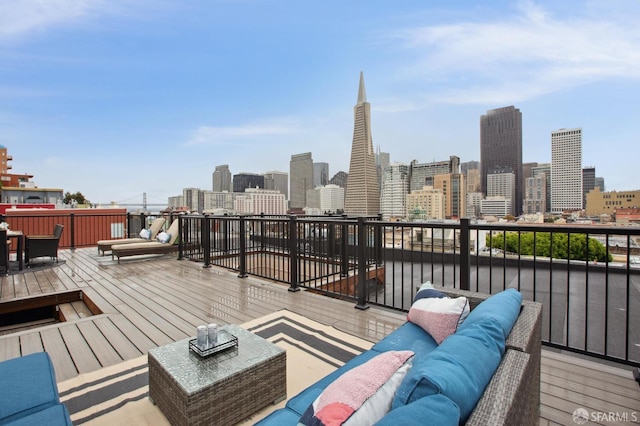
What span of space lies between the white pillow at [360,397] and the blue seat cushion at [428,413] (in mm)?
131

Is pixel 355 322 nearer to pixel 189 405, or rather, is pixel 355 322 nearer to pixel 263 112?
pixel 189 405

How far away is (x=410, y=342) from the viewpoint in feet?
5.81

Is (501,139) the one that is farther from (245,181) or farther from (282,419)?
(282,419)

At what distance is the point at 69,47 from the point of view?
36.5 feet

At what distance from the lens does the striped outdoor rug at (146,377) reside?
6.08 feet

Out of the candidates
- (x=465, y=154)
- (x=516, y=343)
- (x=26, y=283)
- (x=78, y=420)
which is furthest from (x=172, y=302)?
(x=465, y=154)

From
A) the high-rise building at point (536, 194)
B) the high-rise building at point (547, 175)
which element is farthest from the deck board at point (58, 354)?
the high-rise building at point (536, 194)

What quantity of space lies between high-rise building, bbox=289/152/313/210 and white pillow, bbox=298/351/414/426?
44.5m

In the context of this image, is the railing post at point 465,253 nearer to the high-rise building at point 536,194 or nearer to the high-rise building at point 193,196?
the high-rise building at point 193,196

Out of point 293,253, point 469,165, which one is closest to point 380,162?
point 469,165

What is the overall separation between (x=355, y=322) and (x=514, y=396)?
243cm

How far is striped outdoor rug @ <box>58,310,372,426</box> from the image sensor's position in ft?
6.08

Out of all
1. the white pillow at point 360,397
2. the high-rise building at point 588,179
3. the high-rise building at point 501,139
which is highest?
the high-rise building at point 501,139

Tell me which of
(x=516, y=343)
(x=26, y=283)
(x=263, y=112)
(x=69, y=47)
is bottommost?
(x=26, y=283)
